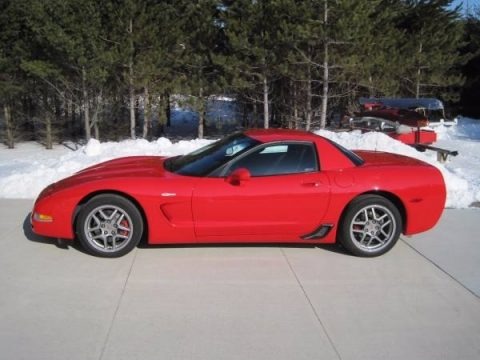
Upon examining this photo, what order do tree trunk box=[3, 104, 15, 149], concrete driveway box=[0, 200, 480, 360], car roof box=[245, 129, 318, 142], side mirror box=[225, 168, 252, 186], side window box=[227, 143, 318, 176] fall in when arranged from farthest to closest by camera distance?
tree trunk box=[3, 104, 15, 149] < car roof box=[245, 129, 318, 142] < side window box=[227, 143, 318, 176] < side mirror box=[225, 168, 252, 186] < concrete driveway box=[0, 200, 480, 360]

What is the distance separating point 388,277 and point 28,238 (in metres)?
3.76

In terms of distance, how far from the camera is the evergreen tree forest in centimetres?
1550

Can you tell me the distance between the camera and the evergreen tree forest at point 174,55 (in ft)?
50.9

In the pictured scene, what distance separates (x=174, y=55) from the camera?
17469 millimetres

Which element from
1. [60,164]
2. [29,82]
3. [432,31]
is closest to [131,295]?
[60,164]

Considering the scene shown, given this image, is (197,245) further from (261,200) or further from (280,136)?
(280,136)

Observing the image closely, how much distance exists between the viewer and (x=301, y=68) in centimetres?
1731

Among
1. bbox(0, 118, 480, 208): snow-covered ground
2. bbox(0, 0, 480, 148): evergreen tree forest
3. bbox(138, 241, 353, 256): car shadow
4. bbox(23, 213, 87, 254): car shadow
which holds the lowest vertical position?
bbox(138, 241, 353, 256): car shadow

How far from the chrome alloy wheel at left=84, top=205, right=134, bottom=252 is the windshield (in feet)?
2.39

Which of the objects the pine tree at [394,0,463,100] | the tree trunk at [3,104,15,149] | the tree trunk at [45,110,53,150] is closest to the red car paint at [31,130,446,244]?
the tree trunk at [45,110,53,150]

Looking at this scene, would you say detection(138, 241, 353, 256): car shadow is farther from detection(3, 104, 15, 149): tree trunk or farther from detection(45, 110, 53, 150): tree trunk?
detection(3, 104, 15, 149): tree trunk

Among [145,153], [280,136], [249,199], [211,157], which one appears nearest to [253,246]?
[249,199]

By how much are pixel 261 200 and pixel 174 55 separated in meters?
13.5

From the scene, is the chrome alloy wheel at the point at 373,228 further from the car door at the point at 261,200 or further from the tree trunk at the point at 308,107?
the tree trunk at the point at 308,107
